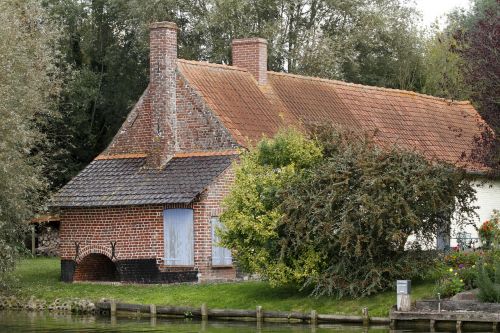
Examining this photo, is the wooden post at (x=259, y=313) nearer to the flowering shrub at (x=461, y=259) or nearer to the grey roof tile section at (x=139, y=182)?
the flowering shrub at (x=461, y=259)

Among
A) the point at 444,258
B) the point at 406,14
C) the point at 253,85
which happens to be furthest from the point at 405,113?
the point at 444,258

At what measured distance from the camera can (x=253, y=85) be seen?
135ft

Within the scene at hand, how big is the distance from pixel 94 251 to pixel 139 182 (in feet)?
8.57

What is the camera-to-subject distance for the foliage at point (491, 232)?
29547 mm

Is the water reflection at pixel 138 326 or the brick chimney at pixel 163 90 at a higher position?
the brick chimney at pixel 163 90

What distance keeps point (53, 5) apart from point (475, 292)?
103 ft

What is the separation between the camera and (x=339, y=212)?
3006 cm

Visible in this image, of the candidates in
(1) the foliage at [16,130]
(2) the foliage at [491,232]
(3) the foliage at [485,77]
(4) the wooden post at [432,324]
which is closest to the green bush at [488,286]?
(4) the wooden post at [432,324]

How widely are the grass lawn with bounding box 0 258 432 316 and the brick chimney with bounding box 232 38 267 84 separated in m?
10.1

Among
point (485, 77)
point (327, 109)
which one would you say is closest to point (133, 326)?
point (485, 77)

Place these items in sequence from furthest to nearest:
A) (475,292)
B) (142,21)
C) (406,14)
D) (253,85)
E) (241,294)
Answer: (406,14) → (142,21) → (253,85) → (241,294) → (475,292)

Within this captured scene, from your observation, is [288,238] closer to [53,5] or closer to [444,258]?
[444,258]

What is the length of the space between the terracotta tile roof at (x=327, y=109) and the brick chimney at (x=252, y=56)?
308 millimetres

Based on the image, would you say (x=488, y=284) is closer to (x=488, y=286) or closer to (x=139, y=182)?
(x=488, y=286)
